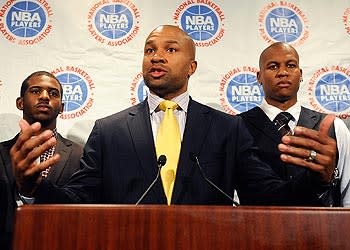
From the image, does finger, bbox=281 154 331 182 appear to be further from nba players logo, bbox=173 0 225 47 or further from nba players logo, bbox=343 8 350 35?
nba players logo, bbox=343 8 350 35

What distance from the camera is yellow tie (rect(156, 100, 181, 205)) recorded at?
1199 mm

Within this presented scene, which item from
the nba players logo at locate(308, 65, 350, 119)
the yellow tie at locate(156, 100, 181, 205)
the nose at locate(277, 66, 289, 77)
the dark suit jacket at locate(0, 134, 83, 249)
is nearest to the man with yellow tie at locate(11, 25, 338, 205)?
the yellow tie at locate(156, 100, 181, 205)

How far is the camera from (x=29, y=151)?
0.86 meters

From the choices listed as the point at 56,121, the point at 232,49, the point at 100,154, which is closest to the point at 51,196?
the point at 100,154

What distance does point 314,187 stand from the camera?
0.96 meters

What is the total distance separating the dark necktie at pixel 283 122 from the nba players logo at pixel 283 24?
1.49 feet

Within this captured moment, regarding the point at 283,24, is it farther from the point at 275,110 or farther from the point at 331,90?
the point at 275,110

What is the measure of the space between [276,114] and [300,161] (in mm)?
895

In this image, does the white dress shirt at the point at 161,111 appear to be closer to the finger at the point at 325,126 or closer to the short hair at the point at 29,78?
the finger at the point at 325,126

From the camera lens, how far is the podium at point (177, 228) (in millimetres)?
713

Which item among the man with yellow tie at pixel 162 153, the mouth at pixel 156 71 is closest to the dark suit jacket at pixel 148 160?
→ the man with yellow tie at pixel 162 153

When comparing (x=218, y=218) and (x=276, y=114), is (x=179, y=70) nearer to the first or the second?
(x=276, y=114)

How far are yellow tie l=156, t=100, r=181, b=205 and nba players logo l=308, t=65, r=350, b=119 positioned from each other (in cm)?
89

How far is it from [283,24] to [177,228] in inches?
61.5
